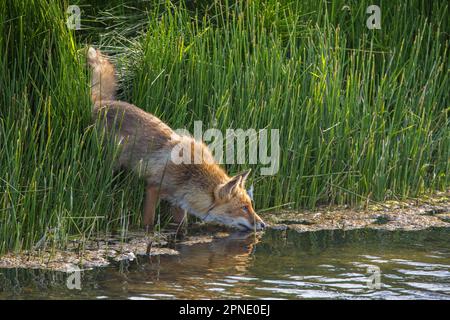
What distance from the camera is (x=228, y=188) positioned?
26.3 ft

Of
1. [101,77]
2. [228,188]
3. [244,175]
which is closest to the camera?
[244,175]

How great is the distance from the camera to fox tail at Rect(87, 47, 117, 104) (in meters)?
8.50

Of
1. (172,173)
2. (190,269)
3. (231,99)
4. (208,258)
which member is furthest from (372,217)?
(190,269)

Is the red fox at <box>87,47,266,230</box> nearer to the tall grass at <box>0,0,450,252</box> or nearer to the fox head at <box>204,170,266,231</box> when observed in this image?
the fox head at <box>204,170,266,231</box>

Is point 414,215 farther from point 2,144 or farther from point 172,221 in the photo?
point 2,144

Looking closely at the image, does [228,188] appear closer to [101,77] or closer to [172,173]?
[172,173]

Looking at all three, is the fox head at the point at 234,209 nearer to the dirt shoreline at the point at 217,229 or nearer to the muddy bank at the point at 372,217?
the dirt shoreline at the point at 217,229

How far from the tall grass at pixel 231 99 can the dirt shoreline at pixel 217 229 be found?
0.13m

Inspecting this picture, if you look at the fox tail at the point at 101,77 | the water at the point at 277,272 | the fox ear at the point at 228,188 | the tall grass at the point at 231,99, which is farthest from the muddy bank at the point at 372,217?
the fox tail at the point at 101,77

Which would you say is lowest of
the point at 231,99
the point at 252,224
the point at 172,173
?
the point at 252,224

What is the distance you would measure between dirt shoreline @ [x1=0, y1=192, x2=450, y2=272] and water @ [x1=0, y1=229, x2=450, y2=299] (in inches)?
6.5

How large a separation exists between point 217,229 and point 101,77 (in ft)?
5.83

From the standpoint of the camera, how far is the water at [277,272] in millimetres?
6105

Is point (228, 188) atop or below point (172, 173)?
below
